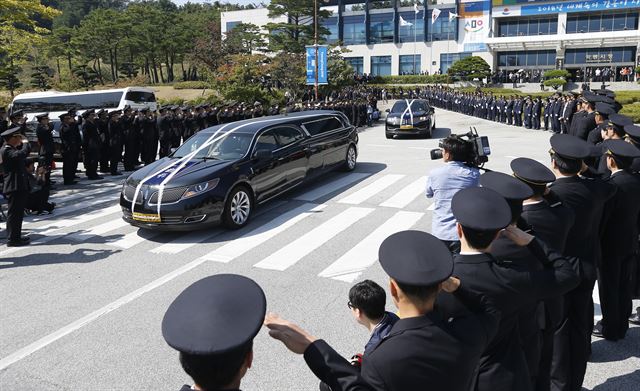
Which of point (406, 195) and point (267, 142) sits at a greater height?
point (267, 142)

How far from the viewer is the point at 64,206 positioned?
34.0 feet

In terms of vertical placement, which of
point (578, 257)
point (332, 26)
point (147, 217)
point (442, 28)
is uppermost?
point (332, 26)

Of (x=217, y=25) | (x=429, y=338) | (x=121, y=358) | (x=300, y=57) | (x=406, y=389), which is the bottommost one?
(x=121, y=358)

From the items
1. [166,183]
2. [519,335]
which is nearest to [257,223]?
[166,183]

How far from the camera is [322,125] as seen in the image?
11906mm

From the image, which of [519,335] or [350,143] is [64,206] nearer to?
[350,143]

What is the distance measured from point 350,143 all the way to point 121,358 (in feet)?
30.6

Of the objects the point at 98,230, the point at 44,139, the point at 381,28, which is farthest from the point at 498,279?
the point at 381,28

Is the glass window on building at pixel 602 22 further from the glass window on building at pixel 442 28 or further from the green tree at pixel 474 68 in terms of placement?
the glass window on building at pixel 442 28

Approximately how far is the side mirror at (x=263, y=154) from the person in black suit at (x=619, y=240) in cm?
589

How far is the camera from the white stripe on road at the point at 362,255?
647 centimetres

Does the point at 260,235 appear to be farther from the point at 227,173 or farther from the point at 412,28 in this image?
the point at 412,28

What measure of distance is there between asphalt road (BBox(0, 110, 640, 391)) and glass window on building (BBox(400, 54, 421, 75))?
202ft

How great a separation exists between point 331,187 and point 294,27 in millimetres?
51808
